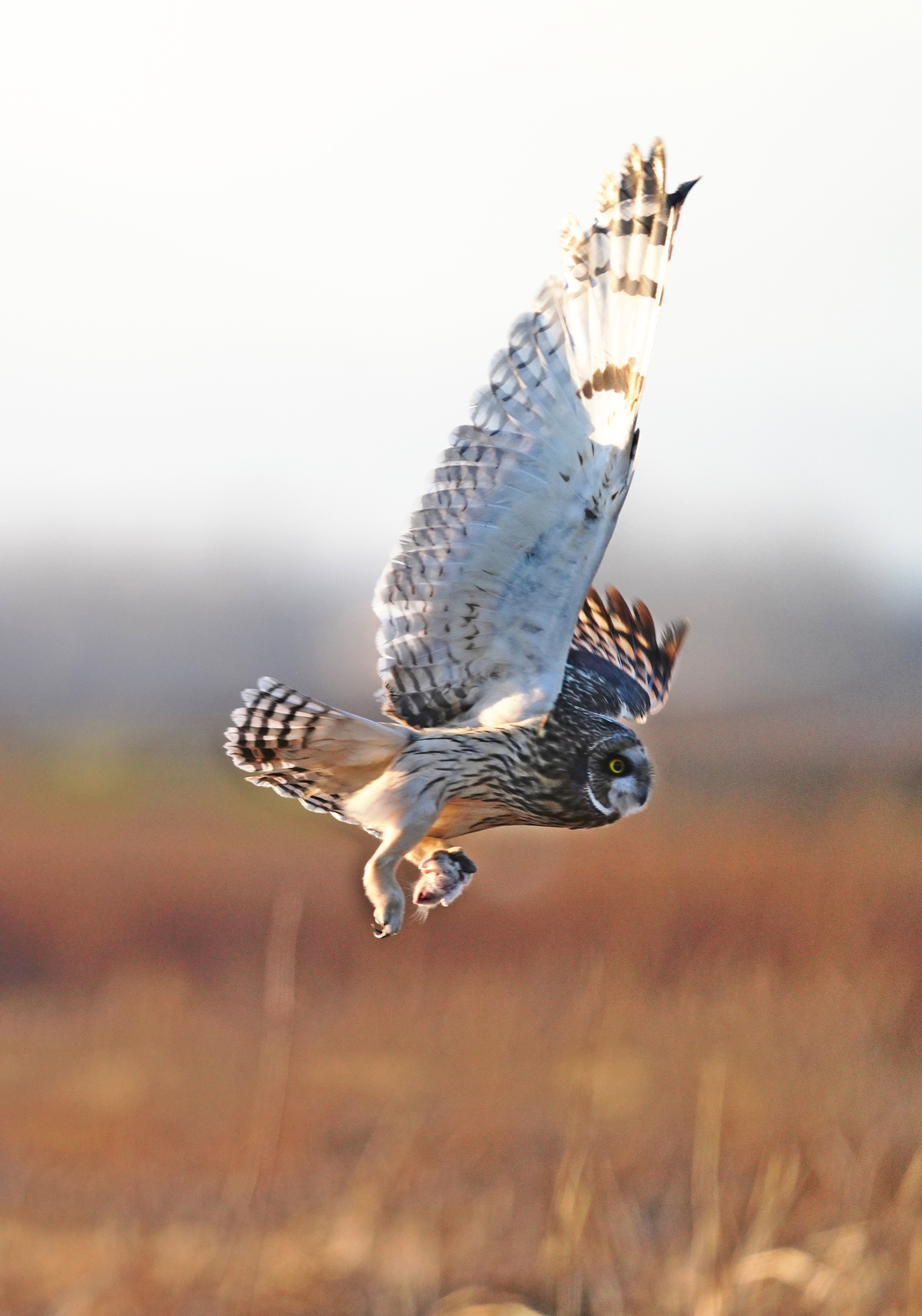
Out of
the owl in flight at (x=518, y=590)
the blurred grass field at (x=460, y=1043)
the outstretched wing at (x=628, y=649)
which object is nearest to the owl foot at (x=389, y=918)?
the owl in flight at (x=518, y=590)

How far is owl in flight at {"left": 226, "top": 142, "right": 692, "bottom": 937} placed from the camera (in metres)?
1.83

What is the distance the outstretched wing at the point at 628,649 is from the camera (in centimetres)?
250

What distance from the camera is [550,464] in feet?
6.15

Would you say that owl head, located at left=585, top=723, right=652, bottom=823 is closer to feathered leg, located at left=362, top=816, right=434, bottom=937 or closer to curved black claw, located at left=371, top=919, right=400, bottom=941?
feathered leg, located at left=362, top=816, right=434, bottom=937

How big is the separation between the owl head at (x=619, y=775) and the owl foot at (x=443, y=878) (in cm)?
21

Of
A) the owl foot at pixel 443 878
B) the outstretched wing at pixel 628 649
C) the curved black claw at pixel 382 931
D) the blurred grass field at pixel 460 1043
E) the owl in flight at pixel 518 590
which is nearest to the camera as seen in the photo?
the curved black claw at pixel 382 931

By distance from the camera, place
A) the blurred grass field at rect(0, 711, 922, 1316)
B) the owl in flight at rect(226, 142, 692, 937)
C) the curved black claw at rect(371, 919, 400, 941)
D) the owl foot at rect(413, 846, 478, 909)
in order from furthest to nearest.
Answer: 1. the blurred grass field at rect(0, 711, 922, 1316)
2. the owl in flight at rect(226, 142, 692, 937)
3. the owl foot at rect(413, 846, 478, 909)
4. the curved black claw at rect(371, 919, 400, 941)

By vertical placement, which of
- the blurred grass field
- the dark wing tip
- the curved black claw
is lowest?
the blurred grass field

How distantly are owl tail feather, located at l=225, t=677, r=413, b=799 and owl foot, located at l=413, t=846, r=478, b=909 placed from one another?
18 cm

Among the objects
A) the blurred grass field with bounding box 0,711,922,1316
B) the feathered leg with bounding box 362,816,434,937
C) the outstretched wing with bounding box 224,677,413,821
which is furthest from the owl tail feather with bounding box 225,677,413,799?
the blurred grass field with bounding box 0,711,922,1316

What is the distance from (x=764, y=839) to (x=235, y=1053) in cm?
705

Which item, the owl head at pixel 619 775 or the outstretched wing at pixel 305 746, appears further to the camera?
the outstretched wing at pixel 305 746

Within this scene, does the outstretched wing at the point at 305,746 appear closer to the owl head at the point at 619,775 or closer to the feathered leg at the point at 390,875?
the feathered leg at the point at 390,875

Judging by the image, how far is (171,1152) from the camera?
14.1 meters
